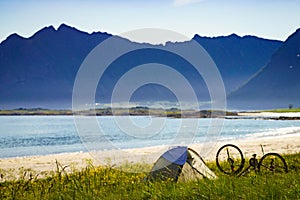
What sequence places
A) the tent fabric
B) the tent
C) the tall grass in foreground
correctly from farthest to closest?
the tent fabric
the tent
the tall grass in foreground

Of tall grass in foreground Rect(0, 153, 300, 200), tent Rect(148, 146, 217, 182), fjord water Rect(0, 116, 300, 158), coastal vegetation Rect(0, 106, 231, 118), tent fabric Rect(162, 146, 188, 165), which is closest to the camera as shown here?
tall grass in foreground Rect(0, 153, 300, 200)

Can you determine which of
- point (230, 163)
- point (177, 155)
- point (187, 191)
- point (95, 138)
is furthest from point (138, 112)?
point (187, 191)

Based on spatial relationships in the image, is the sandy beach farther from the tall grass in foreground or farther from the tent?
the tall grass in foreground

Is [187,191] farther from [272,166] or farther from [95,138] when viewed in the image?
[95,138]

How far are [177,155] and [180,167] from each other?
1.47 ft

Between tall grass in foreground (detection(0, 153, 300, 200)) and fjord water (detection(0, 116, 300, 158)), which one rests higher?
fjord water (detection(0, 116, 300, 158))

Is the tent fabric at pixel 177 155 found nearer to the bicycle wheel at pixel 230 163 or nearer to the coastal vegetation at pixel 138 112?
the bicycle wheel at pixel 230 163

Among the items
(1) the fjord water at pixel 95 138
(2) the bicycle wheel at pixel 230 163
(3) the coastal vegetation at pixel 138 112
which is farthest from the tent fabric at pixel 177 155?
(3) the coastal vegetation at pixel 138 112

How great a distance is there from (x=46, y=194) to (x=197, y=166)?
4206 millimetres

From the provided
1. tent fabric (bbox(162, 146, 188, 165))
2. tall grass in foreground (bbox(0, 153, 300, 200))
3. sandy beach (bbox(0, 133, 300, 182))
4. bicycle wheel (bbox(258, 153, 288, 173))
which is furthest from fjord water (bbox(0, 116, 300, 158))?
tall grass in foreground (bbox(0, 153, 300, 200))

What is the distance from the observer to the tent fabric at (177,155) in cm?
1186

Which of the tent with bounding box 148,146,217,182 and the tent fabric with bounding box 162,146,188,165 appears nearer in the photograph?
the tent with bounding box 148,146,217,182

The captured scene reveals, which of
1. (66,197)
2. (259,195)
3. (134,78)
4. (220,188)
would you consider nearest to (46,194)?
(66,197)

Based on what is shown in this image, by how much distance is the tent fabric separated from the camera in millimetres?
11859
